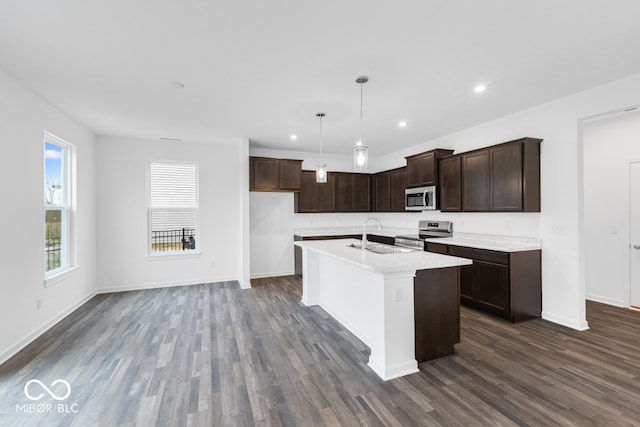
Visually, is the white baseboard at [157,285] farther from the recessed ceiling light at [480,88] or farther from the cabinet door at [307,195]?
the recessed ceiling light at [480,88]

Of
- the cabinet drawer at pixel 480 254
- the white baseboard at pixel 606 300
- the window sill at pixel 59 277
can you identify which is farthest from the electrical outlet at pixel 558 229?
the window sill at pixel 59 277

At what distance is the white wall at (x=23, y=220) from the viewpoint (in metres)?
2.88

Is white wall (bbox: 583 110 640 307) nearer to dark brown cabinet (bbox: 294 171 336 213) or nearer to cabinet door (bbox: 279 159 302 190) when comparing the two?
dark brown cabinet (bbox: 294 171 336 213)

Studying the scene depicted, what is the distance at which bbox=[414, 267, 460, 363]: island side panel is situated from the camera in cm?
272

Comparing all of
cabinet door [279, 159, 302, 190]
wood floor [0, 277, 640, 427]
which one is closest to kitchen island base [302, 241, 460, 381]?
wood floor [0, 277, 640, 427]

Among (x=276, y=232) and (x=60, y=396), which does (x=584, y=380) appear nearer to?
(x=60, y=396)

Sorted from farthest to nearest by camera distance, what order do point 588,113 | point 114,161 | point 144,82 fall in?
point 114,161
point 588,113
point 144,82

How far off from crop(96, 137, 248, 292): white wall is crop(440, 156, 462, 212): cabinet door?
3.54m

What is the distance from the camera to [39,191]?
347 centimetres

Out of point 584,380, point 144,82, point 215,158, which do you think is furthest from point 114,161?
point 584,380

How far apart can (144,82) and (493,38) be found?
10.8ft

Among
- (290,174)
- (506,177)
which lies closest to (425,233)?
(506,177)

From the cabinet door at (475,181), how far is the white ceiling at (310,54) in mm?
644

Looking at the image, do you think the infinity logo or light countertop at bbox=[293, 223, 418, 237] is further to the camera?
light countertop at bbox=[293, 223, 418, 237]
